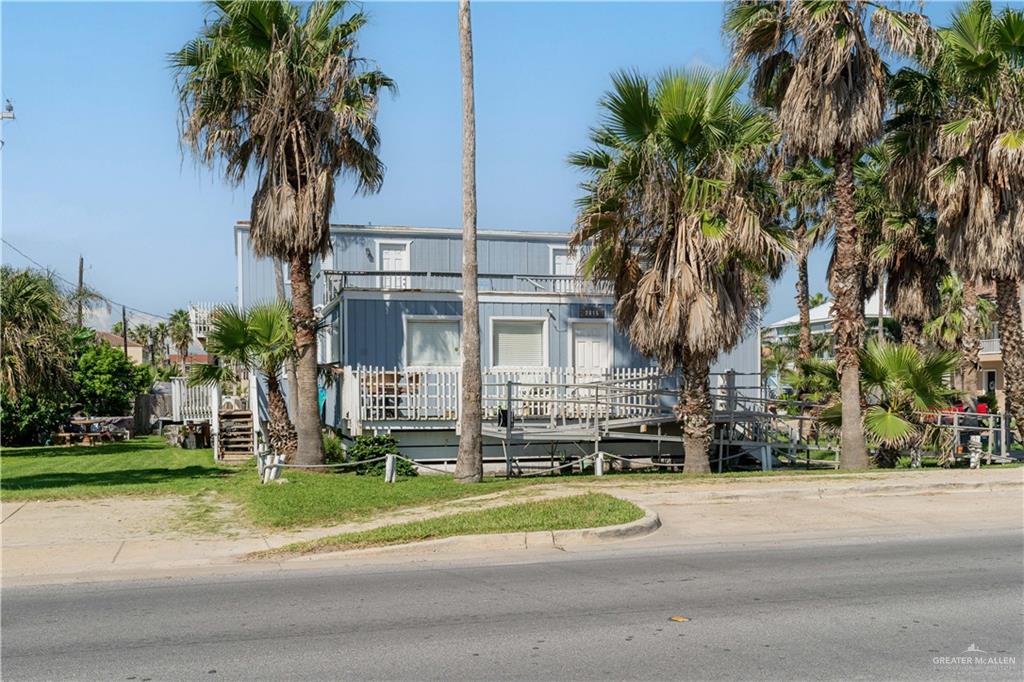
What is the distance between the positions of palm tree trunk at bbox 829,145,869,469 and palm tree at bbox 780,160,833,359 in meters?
3.79

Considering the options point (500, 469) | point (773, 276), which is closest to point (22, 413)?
point (500, 469)

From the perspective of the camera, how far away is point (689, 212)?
738 inches

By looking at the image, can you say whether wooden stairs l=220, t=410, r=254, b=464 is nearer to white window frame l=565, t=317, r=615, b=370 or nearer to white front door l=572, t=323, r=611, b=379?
white window frame l=565, t=317, r=615, b=370

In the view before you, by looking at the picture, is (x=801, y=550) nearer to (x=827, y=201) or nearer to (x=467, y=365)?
Result: (x=467, y=365)

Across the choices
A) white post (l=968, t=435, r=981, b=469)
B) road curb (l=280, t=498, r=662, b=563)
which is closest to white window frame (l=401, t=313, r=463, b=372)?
white post (l=968, t=435, r=981, b=469)

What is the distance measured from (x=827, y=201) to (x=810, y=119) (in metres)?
10.3

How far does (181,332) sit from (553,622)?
6916 cm

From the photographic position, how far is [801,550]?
11219 millimetres

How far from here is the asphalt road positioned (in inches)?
264

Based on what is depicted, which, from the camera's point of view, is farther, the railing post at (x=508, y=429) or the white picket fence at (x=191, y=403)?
the white picket fence at (x=191, y=403)

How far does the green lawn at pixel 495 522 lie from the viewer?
444 inches

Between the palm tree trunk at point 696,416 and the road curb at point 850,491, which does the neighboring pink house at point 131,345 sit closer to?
the palm tree trunk at point 696,416

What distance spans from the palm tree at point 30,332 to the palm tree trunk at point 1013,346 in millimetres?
22961

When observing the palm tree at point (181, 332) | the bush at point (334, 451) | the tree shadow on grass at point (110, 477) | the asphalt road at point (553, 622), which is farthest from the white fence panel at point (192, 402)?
the palm tree at point (181, 332)
